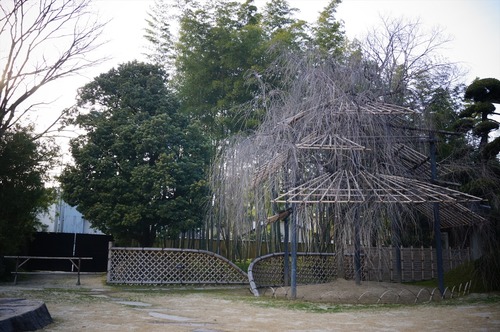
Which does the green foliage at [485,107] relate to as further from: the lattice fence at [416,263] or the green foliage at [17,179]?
the green foliage at [17,179]

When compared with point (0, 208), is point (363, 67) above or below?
above

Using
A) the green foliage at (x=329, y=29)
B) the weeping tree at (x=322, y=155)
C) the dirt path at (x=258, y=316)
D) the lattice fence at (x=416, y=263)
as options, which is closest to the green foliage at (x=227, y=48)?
the green foliage at (x=329, y=29)

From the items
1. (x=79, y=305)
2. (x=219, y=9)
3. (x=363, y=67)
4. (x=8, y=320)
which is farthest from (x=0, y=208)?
(x=219, y=9)

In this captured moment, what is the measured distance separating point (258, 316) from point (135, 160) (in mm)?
7615

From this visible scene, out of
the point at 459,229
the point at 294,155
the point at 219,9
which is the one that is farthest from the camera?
the point at 219,9

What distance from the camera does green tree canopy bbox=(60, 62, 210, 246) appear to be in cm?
1163

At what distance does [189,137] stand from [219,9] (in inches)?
176

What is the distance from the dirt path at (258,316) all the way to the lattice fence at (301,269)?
2691 millimetres

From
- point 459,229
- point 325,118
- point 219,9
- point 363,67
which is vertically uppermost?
point 219,9

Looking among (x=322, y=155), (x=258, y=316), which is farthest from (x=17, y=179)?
(x=322, y=155)

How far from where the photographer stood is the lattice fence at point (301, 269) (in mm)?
10484

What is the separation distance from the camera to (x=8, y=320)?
3.76 meters

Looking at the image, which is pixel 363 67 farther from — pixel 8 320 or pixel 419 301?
pixel 8 320

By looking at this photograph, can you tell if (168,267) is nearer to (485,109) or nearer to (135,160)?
(135,160)
